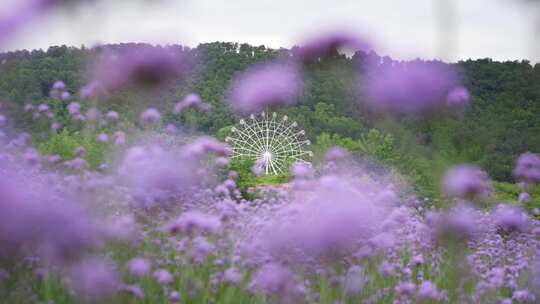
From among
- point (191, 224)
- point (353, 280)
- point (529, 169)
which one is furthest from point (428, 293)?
point (191, 224)

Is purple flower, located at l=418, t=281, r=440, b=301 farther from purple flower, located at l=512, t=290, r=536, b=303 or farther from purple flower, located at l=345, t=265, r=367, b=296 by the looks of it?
purple flower, located at l=512, t=290, r=536, b=303

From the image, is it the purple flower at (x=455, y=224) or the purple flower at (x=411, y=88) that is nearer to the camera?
the purple flower at (x=455, y=224)

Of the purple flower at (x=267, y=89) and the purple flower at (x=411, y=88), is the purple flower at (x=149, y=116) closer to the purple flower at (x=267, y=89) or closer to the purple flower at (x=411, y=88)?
the purple flower at (x=267, y=89)

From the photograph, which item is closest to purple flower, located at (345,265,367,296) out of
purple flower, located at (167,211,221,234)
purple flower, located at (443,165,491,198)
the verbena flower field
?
the verbena flower field

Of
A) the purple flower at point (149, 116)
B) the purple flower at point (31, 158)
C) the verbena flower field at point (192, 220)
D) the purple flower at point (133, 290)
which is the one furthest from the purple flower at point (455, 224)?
the purple flower at point (31, 158)

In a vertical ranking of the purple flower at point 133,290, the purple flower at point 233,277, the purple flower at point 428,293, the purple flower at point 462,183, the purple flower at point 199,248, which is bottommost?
the purple flower at point 428,293

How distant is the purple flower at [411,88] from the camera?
9.86ft

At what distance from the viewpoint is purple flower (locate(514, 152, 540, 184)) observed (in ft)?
11.7

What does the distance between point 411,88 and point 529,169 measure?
1.07 metres

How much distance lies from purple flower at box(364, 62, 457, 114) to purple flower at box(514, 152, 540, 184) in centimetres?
76

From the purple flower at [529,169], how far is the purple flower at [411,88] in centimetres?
76

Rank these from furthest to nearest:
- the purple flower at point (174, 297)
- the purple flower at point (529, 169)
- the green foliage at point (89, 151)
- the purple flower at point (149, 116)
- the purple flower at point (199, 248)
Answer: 1. the green foliage at point (89, 151)
2. the purple flower at point (529, 169)
3. the purple flower at point (149, 116)
4. the purple flower at point (199, 248)
5. the purple flower at point (174, 297)

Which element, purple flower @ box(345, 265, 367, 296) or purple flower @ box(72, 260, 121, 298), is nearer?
purple flower @ box(72, 260, 121, 298)

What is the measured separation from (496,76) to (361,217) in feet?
108
